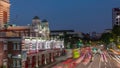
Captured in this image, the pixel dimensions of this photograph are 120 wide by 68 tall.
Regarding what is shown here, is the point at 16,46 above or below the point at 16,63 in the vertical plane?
above

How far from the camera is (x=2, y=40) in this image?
197 ft

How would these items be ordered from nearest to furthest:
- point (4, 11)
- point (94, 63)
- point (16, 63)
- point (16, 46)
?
point (16, 63), point (16, 46), point (4, 11), point (94, 63)

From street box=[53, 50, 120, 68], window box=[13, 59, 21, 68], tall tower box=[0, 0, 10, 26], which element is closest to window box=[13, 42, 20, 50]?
window box=[13, 59, 21, 68]

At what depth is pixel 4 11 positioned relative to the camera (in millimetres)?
70125

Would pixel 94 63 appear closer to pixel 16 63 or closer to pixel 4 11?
pixel 4 11

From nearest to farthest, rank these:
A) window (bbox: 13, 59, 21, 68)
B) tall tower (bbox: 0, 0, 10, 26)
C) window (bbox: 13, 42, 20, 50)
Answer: window (bbox: 13, 59, 21, 68), window (bbox: 13, 42, 20, 50), tall tower (bbox: 0, 0, 10, 26)

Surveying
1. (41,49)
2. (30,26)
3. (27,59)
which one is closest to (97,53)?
(30,26)

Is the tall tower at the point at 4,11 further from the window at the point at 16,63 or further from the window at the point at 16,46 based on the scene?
the window at the point at 16,63

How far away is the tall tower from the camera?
2673 inches

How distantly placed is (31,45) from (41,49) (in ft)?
45.3

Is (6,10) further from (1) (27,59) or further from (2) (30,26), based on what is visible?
(2) (30,26)

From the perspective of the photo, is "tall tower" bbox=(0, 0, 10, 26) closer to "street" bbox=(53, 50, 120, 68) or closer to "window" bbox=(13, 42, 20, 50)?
"window" bbox=(13, 42, 20, 50)

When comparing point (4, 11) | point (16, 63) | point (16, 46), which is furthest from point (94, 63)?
point (16, 63)

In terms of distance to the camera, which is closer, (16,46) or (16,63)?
(16,63)
